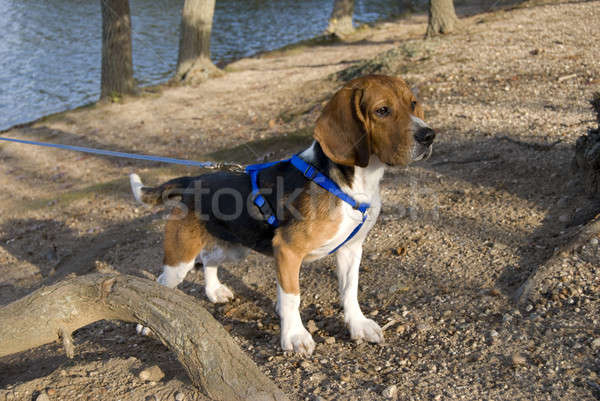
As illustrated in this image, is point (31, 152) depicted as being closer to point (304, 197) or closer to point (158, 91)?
point (158, 91)

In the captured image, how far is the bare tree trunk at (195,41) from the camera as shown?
1511 cm

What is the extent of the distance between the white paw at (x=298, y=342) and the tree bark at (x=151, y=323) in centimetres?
69

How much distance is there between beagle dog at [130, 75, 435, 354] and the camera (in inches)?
138

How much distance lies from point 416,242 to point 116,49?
35.5 ft

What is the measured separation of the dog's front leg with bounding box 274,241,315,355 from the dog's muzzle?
1103 millimetres

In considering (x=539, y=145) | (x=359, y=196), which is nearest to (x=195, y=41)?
(x=539, y=145)

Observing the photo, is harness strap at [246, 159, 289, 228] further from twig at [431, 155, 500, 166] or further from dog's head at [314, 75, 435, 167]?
twig at [431, 155, 500, 166]

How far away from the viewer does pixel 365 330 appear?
13.1 ft

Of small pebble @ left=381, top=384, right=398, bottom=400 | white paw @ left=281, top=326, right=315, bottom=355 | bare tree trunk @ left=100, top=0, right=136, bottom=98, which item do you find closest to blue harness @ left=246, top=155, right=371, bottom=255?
white paw @ left=281, top=326, right=315, bottom=355

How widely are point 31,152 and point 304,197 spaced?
10.2 metres

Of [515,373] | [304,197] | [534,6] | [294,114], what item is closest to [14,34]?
[294,114]

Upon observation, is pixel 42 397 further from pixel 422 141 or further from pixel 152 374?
pixel 422 141

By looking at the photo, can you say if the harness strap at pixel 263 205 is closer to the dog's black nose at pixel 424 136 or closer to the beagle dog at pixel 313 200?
the beagle dog at pixel 313 200

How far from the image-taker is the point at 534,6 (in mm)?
14680
